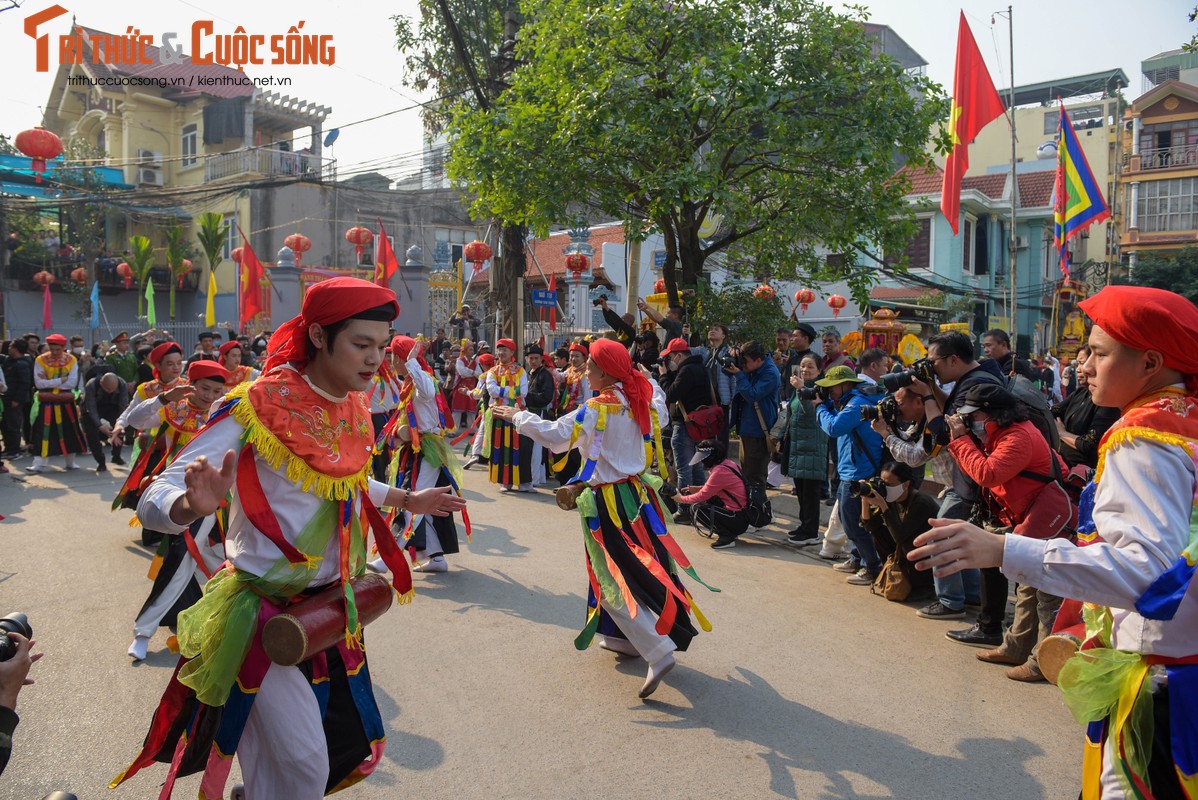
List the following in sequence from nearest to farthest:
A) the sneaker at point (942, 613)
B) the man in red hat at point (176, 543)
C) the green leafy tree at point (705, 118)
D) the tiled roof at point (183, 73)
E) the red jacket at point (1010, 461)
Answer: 1. the red jacket at point (1010, 461)
2. the man in red hat at point (176, 543)
3. the sneaker at point (942, 613)
4. the green leafy tree at point (705, 118)
5. the tiled roof at point (183, 73)

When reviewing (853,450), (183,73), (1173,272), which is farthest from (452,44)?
(1173,272)

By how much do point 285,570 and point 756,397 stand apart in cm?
666

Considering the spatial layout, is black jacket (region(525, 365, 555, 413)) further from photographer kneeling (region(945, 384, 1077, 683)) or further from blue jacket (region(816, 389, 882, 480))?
photographer kneeling (region(945, 384, 1077, 683))

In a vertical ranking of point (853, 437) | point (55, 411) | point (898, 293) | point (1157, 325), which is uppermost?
point (898, 293)

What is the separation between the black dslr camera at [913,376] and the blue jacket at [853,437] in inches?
61.6

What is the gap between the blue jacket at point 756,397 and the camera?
878cm

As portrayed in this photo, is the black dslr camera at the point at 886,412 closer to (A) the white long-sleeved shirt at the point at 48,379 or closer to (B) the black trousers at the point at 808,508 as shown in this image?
(B) the black trousers at the point at 808,508

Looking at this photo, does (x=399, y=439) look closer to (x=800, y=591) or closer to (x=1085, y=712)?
(x=800, y=591)

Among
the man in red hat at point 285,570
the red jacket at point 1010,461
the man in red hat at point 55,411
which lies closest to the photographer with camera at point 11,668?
the man in red hat at point 285,570

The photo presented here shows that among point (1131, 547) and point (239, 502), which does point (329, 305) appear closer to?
point (239, 502)

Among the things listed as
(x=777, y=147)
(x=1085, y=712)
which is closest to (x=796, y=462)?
(x=777, y=147)

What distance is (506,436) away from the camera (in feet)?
35.7

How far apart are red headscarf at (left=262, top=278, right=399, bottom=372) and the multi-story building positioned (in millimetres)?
35048

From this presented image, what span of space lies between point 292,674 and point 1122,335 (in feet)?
8.24
